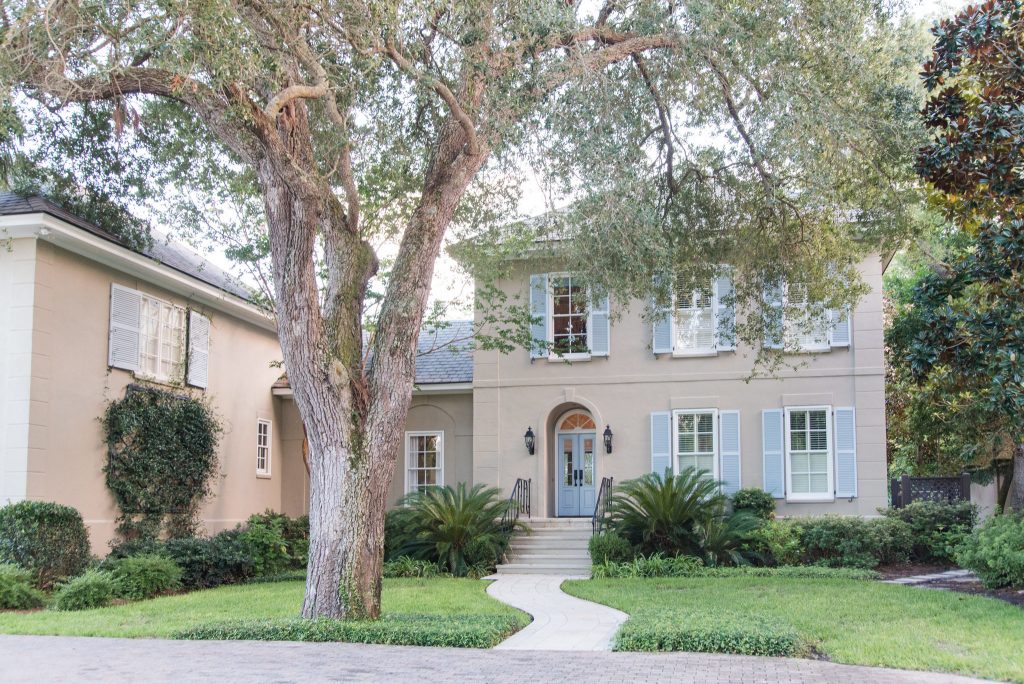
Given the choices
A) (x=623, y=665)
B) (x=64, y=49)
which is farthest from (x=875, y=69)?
(x=64, y=49)

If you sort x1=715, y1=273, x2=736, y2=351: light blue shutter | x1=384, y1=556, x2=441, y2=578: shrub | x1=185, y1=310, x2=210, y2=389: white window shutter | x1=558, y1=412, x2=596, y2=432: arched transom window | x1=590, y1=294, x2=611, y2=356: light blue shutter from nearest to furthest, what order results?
x1=715, y1=273, x2=736, y2=351: light blue shutter
x1=384, y1=556, x2=441, y2=578: shrub
x1=185, y1=310, x2=210, y2=389: white window shutter
x1=590, y1=294, x2=611, y2=356: light blue shutter
x1=558, y1=412, x2=596, y2=432: arched transom window

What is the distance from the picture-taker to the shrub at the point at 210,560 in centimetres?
1527

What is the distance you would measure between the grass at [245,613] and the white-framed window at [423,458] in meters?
5.60

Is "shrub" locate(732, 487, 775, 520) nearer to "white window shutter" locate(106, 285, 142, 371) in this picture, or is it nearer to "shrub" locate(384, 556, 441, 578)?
"shrub" locate(384, 556, 441, 578)

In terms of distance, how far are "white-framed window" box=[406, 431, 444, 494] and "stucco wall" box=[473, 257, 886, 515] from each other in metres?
1.28

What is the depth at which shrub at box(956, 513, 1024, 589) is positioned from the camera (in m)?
11.6

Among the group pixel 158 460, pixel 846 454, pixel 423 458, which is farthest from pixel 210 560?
pixel 846 454

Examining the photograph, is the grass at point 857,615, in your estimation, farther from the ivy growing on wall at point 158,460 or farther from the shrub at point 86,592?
the ivy growing on wall at point 158,460

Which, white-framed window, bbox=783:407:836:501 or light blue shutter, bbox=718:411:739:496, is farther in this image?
light blue shutter, bbox=718:411:739:496

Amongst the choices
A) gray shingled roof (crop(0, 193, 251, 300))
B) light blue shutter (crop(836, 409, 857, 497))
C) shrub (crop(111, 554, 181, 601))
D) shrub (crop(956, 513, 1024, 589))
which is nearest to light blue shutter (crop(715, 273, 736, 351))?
light blue shutter (crop(836, 409, 857, 497))

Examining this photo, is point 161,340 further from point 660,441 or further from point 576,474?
point 660,441

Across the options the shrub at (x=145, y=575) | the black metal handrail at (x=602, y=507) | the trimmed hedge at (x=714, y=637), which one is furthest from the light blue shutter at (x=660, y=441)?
the trimmed hedge at (x=714, y=637)

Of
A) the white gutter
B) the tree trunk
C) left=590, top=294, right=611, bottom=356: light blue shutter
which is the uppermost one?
the white gutter

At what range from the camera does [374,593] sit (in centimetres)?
980
